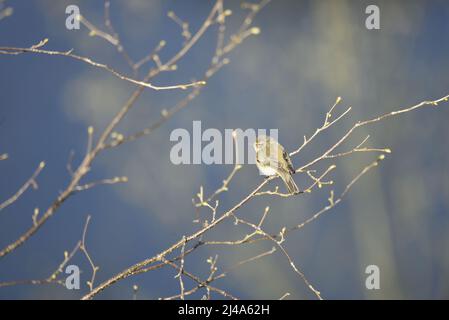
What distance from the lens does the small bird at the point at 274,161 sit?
3.41 meters

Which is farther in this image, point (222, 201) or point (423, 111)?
point (423, 111)

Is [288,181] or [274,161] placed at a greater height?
[274,161]

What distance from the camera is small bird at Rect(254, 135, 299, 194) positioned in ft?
11.2

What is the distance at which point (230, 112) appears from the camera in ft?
20.4

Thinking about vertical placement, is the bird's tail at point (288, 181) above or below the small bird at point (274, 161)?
below

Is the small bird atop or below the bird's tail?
atop

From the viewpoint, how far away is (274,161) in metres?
3.49

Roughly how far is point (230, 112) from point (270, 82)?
0.56m

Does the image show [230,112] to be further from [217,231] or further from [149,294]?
[149,294]
